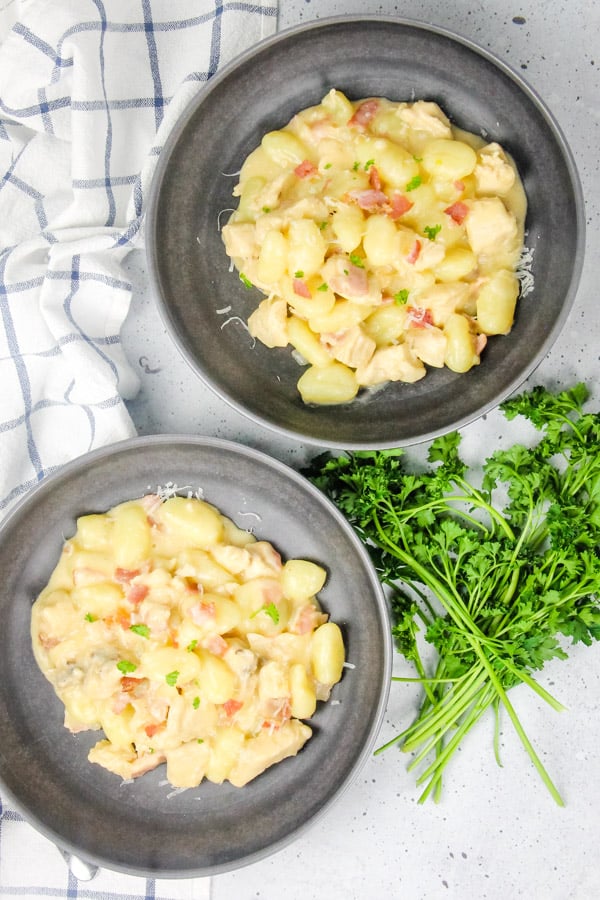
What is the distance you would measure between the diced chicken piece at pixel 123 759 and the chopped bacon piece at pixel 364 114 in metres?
1.50

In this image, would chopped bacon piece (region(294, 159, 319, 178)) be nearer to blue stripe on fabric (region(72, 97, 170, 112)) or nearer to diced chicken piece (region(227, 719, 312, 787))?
blue stripe on fabric (region(72, 97, 170, 112))

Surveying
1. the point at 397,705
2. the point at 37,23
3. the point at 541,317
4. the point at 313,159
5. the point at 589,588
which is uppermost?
the point at 37,23

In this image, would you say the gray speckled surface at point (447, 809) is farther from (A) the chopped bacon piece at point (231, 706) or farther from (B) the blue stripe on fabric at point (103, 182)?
(A) the chopped bacon piece at point (231, 706)

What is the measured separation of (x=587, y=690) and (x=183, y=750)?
1.02 meters

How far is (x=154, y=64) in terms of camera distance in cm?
204

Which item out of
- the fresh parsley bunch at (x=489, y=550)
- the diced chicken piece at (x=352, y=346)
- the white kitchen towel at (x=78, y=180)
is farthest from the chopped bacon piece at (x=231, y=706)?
the diced chicken piece at (x=352, y=346)

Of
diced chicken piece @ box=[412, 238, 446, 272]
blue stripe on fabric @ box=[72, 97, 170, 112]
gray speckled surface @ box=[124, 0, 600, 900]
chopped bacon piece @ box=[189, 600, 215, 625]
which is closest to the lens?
diced chicken piece @ box=[412, 238, 446, 272]

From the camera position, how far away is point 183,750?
6.29 ft

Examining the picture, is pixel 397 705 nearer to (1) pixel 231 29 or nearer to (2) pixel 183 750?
(2) pixel 183 750

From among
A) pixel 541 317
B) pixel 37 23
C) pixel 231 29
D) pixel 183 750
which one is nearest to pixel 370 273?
pixel 541 317

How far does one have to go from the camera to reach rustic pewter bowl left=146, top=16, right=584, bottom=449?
1845mm

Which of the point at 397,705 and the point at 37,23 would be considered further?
the point at 397,705

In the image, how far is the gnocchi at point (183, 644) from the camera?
187 centimetres

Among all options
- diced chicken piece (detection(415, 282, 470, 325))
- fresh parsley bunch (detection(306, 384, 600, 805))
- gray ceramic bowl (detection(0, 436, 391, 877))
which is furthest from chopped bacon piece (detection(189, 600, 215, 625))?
diced chicken piece (detection(415, 282, 470, 325))
